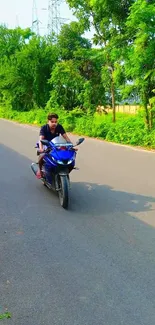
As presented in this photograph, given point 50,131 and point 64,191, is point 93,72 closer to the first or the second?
point 50,131

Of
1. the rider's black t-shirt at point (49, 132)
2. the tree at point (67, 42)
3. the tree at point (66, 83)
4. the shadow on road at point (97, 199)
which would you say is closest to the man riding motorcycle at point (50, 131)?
the rider's black t-shirt at point (49, 132)

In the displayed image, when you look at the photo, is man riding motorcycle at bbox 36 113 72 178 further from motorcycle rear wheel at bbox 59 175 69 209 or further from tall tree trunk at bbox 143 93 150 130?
tall tree trunk at bbox 143 93 150 130

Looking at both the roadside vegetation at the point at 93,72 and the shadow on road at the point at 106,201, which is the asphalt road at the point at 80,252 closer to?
the shadow on road at the point at 106,201

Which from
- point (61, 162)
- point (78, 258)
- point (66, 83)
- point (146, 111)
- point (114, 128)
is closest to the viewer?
point (78, 258)

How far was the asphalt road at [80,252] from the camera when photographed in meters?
3.39

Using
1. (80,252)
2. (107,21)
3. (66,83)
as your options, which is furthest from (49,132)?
(66,83)

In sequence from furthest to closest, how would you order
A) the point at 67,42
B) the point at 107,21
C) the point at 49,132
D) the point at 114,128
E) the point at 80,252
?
the point at 67,42 < the point at 107,21 < the point at 114,128 < the point at 49,132 < the point at 80,252

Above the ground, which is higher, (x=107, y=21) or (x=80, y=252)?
(x=107, y=21)

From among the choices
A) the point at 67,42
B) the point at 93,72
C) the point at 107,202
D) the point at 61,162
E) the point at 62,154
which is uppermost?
the point at 67,42

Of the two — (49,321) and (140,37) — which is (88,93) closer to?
(140,37)

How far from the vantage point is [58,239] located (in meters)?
5.04

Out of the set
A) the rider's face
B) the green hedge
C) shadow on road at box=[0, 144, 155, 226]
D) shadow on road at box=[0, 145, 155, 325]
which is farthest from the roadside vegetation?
shadow on road at box=[0, 145, 155, 325]

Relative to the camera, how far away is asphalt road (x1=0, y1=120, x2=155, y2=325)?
11.1 feet

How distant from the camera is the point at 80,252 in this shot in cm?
461
